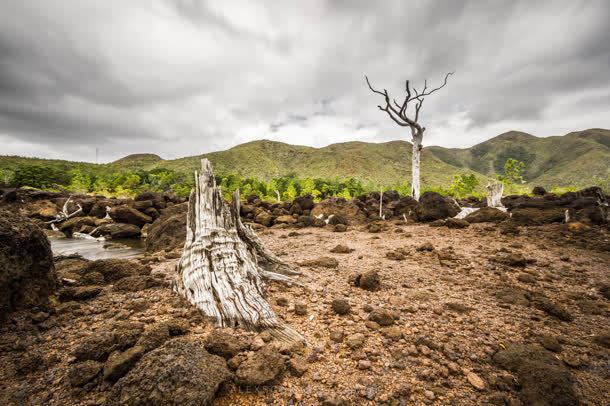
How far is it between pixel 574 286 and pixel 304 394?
18.9 ft

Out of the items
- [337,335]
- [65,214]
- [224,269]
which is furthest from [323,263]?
[65,214]

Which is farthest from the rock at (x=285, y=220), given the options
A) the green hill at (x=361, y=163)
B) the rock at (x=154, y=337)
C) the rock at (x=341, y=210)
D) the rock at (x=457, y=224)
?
the green hill at (x=361, y=163)

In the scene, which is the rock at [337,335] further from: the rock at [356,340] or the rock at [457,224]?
the rock at [457,224]

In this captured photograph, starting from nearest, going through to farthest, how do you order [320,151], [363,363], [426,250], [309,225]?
1. [363,363]
2. [426,250]
3. [309,225]
4. [320,151]

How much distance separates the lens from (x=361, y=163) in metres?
121

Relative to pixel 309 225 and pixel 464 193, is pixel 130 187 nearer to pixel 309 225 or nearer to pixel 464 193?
pixel 309 225

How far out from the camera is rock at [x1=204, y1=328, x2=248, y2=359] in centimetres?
270

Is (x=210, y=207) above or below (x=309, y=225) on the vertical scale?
above

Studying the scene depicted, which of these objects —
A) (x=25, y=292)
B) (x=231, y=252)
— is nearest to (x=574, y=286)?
(x=231, y=252)

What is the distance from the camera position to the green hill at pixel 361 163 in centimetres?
9562

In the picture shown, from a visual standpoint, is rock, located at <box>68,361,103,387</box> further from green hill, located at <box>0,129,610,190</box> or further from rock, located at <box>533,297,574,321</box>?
green hill, located at <box>0,129,610,190</box>

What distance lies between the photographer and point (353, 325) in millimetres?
3523

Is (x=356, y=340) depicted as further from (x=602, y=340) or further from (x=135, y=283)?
(x=135, y=283)

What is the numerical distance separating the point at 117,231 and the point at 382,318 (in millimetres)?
16482
